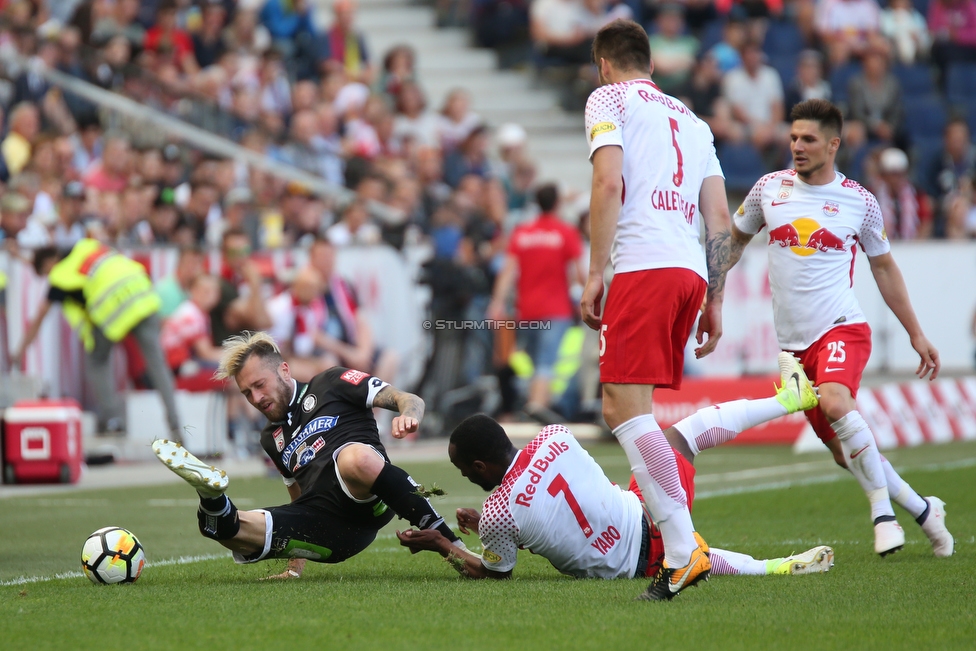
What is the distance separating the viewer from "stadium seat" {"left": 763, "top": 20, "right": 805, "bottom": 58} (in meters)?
23.1

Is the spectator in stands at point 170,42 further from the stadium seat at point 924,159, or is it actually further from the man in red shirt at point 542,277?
the stadium seat at point 924,159

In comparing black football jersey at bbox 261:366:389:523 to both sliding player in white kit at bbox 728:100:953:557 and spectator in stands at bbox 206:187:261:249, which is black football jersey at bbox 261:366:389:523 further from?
spectator in stands at bbox 206:187:261:249

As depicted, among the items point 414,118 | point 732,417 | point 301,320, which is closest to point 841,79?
point 414,118

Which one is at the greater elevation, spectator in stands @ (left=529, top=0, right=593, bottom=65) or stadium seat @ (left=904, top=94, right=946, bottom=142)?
spectator in stands @ (left=529, top=0, right=593, bottom=65)

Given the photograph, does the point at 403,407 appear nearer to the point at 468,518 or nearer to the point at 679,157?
the point at 468,518

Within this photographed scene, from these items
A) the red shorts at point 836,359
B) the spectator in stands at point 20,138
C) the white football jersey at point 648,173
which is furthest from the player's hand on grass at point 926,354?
the spectator in stands at point 20,138

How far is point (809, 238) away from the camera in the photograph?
293 inches

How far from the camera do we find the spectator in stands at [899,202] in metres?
19.1

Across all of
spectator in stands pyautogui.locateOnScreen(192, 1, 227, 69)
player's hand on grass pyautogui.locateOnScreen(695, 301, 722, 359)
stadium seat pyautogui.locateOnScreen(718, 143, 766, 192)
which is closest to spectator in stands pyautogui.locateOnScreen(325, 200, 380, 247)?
spectator in stands pyautogui.locateOnScreen(192, 1, 227, 69)

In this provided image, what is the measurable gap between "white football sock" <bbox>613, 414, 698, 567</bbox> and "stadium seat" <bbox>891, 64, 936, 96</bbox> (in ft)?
60.0

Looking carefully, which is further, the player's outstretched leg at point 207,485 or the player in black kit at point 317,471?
the player in black kit at point 317,471

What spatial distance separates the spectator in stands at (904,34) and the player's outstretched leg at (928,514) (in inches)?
681

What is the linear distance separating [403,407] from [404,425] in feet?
1.04

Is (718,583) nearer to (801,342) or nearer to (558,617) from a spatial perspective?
(558,617)
